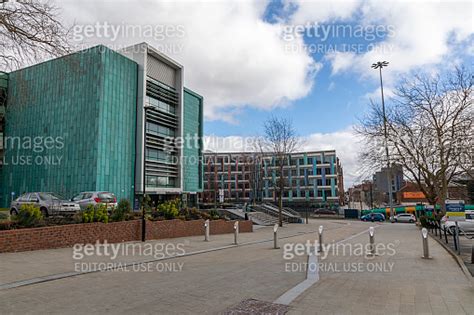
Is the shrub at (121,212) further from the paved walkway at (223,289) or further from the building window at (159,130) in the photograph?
the building window at (159,130)

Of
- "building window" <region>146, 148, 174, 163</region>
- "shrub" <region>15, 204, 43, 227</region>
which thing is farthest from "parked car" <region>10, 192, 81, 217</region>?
"building window" <region>146, 148, 174, 163</region>

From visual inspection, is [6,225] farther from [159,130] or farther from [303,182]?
[303,182]

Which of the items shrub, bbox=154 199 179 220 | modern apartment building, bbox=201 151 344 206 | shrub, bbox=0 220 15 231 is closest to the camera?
shrub, bbox=0 220 15 231

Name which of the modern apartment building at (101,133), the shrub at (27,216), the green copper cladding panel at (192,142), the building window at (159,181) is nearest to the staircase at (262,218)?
the modern apartment building at (101,133)

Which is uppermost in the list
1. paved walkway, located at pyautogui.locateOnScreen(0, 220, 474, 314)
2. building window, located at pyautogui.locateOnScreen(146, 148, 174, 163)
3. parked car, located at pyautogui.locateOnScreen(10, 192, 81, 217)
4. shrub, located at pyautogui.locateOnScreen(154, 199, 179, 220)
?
building window, located at pyautogui.locateOnScreen(146, 148, 174, 163)

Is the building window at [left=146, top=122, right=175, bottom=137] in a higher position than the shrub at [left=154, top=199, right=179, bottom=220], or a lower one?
higher

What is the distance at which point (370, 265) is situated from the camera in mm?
10391

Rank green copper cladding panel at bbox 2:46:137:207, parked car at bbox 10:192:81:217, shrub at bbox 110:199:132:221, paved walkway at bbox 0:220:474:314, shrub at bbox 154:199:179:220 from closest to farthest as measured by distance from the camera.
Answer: paved walkway at bbox 0:220:474:314 < shrub at bbox 110:199:132:221 < parked car at bbox 10:192:81:217 < shrub at bbox 154:199:179:220 < green copper cladding panel at bbox 2:46:137:207

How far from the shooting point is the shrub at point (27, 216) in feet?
40.3

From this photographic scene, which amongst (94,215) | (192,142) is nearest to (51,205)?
(94,215)

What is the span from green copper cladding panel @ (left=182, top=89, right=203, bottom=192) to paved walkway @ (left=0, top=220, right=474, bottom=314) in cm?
4248

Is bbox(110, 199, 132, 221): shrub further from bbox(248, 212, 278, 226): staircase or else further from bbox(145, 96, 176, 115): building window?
bbox(145, 96, 176, 115): building window

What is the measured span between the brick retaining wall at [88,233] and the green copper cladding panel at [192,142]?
107ft

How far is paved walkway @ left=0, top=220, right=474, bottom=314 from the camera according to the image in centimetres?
585
